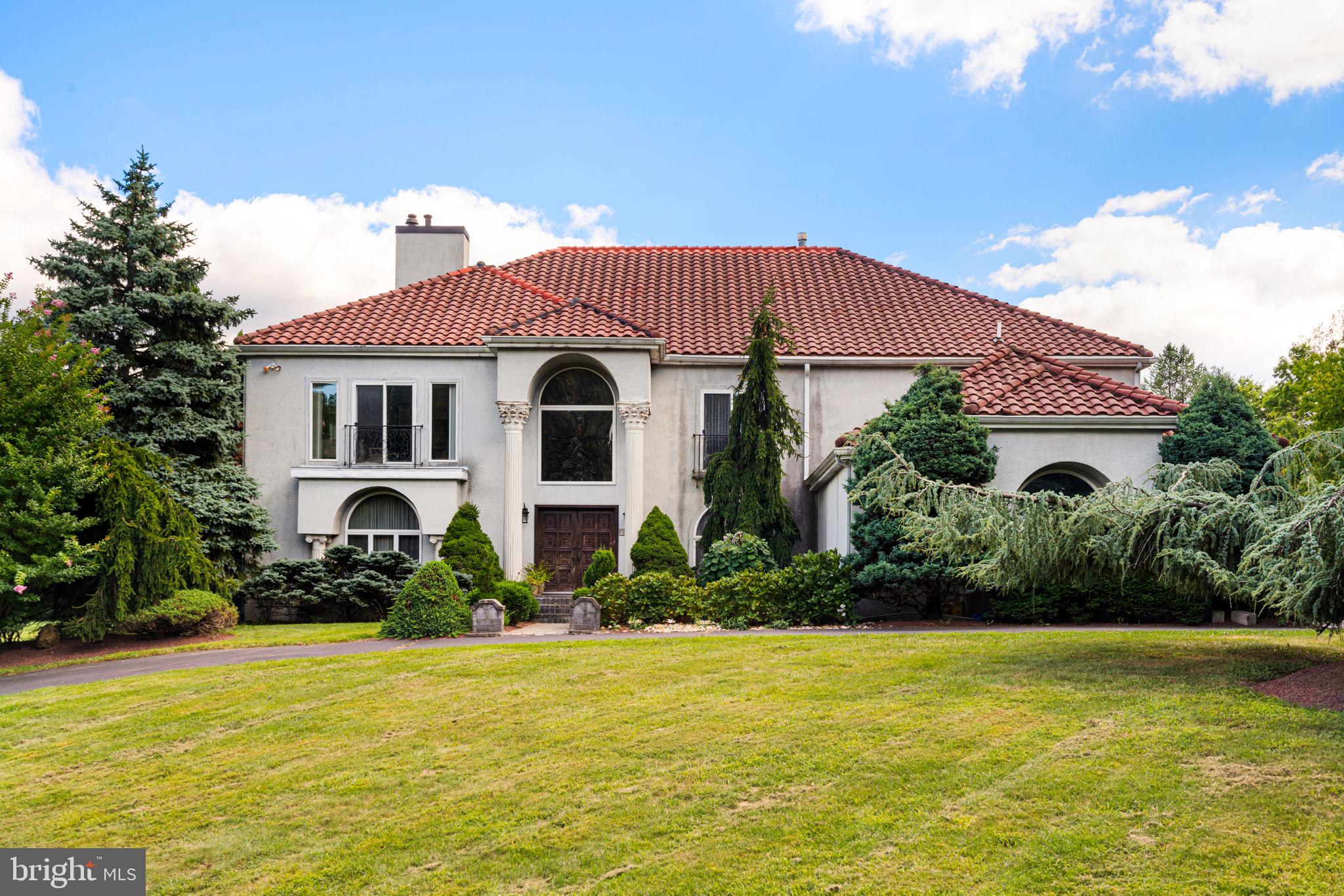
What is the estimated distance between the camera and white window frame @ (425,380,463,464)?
73.4 feet

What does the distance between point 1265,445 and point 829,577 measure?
24.8 ft

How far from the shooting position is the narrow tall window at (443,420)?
22.5m

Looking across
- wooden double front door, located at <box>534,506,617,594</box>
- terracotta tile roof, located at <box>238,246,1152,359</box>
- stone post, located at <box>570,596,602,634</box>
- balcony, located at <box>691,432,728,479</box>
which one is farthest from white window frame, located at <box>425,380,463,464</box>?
stone post, located at <box>570,596,602,634</box>

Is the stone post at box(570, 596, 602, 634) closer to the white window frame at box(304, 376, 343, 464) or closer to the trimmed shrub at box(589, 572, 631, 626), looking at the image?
the trimmed shrub at box(589, 572, 631, 626)

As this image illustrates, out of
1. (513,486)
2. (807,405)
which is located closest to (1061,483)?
(807,405)

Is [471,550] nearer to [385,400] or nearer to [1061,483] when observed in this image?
[385,400]

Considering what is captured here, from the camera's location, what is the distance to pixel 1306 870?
16.4ft

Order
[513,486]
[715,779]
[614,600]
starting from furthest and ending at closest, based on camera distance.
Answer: [513,486], [614,600], [715,779]

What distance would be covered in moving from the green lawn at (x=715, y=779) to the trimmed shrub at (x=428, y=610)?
4072 mm

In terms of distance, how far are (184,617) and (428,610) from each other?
4378 mm

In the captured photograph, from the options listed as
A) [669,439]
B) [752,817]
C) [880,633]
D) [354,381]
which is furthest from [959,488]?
[354,381]

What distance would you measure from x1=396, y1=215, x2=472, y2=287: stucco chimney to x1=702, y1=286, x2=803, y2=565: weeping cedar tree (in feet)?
36.6

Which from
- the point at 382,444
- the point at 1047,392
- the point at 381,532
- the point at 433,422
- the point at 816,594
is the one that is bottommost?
the point at 816,594

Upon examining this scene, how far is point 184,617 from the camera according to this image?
15.5 metres
